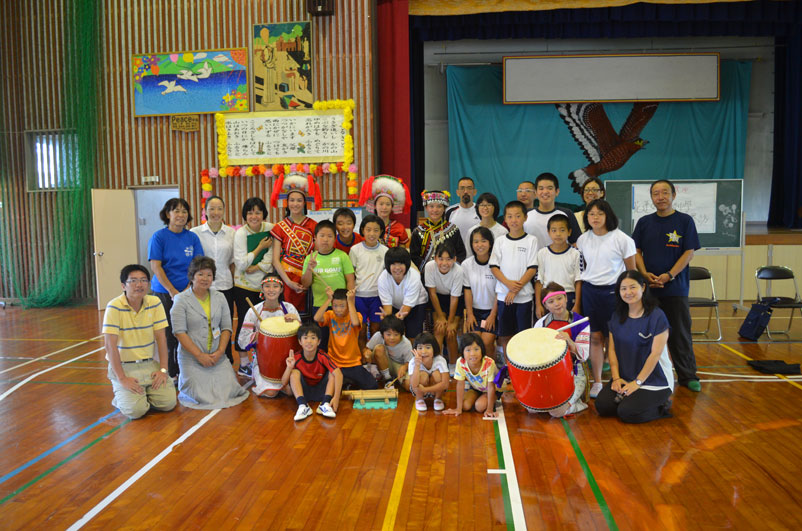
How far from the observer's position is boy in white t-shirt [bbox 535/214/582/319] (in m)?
4.62

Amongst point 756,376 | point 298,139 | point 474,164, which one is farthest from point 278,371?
point 474,164

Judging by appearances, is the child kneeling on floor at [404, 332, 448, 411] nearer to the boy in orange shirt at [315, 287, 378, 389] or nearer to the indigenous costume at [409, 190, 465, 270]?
the boy in orange shirt at [315, 287, 378, 389]

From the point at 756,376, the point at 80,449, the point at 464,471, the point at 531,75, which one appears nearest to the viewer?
the point at 464,471

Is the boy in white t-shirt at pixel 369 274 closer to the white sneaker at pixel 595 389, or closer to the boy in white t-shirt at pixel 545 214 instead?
the boy in white t-shirt at pixel 545 214

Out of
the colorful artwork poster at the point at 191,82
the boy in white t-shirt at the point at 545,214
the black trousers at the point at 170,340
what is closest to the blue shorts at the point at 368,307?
the boy in white t-shirt at the point at 545,214

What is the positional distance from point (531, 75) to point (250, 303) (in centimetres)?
759

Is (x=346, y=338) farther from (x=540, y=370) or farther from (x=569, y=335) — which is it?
(x=569, y=335)

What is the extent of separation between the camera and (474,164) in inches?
435

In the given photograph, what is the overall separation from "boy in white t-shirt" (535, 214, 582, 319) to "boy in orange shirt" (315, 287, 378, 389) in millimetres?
1430

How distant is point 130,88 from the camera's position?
9.14 meters

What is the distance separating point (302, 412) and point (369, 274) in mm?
1333

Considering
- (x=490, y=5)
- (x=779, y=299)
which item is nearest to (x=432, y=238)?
(x=779, y=299)

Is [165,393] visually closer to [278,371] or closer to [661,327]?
[278,371]

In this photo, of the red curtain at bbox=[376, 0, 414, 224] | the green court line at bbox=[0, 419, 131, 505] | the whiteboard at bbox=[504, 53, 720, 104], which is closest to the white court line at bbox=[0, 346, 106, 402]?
the green court line at bbox=[0, 419, 131, 505]
